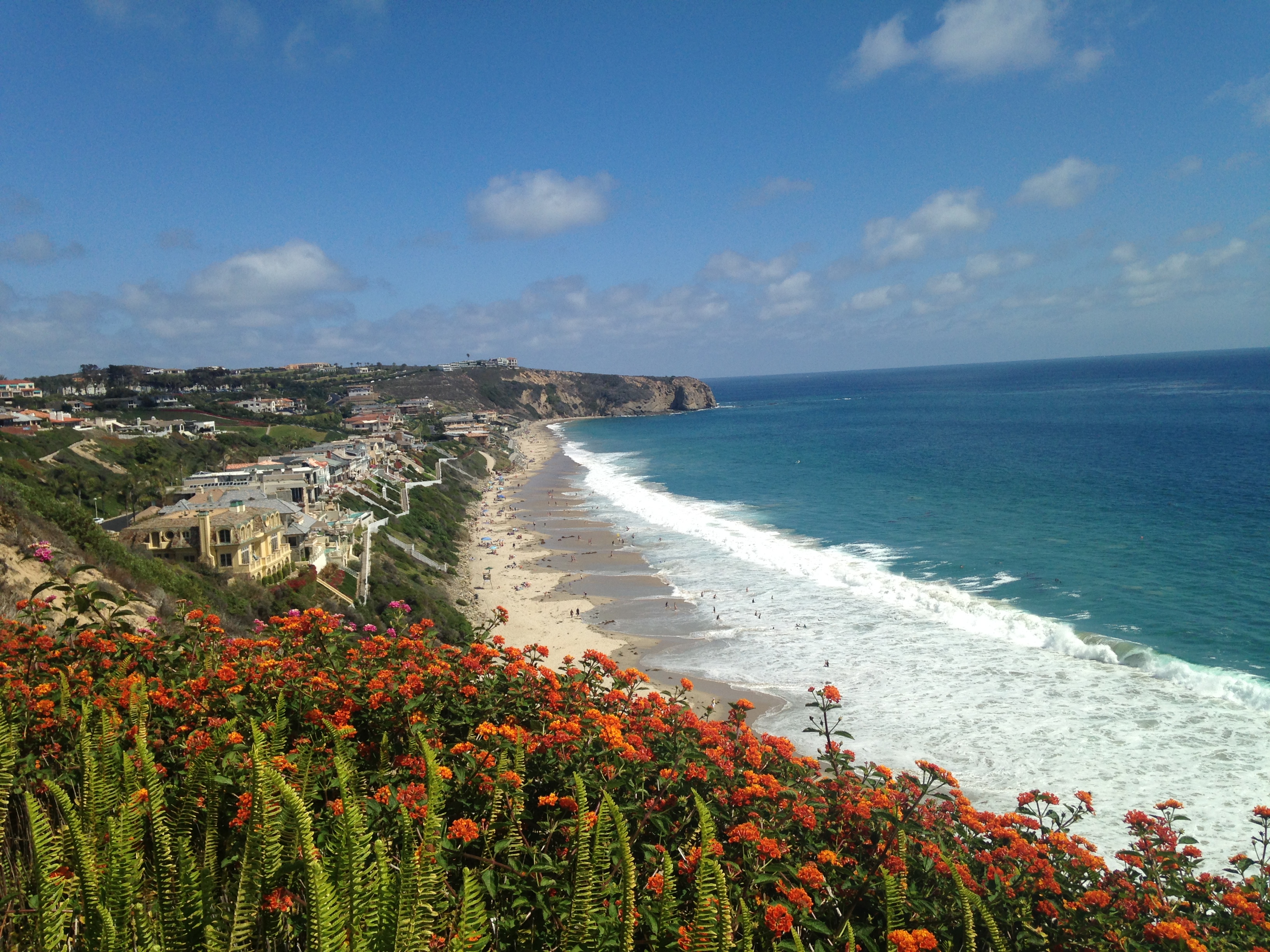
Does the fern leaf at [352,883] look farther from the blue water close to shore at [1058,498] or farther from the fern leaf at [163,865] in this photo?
the blue water close to shore at [1058,498]

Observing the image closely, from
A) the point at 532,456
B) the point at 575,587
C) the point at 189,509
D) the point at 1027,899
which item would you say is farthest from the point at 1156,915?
the point at 532,456

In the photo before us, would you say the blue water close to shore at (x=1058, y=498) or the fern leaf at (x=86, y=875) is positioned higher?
the fern leaf at (x=86, y=875)

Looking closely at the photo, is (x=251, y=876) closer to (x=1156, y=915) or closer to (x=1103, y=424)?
(x=1156, y=915)

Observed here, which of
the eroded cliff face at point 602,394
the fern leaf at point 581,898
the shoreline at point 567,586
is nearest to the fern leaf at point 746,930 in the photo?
the fern leaf at point 581,898

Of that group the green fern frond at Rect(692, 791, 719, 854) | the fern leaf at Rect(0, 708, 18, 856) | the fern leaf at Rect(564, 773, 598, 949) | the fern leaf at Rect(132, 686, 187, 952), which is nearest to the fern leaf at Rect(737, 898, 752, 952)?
the green fern frond at Rect(692, 791, 719, 854)

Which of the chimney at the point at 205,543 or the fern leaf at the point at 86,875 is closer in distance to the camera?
the fern leaf at the point at 86,875
